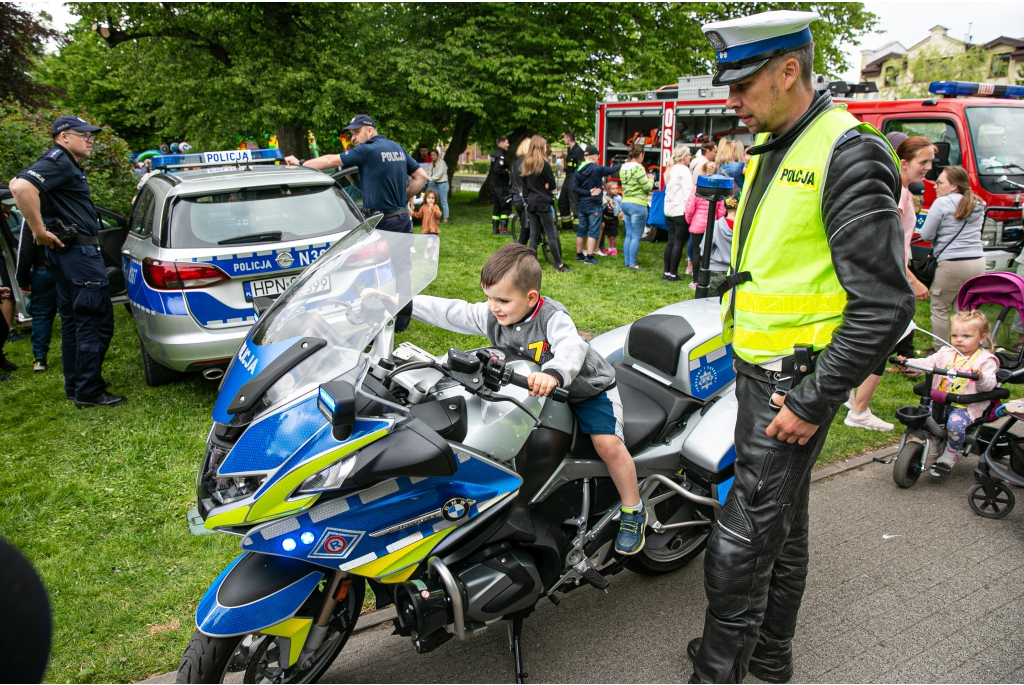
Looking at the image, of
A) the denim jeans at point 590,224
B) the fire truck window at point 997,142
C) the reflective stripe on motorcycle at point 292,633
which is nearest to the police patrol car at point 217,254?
the reflective stripe on motorcycle at point 292,633

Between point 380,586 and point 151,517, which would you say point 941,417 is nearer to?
point 380,586

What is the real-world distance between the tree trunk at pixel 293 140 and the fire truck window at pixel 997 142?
13.8 m

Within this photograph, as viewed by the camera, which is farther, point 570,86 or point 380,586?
point 570,86

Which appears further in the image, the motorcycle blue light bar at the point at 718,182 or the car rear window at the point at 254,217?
the car rear window at the point at 254,217

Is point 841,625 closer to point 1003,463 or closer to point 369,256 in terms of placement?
point 1003,463

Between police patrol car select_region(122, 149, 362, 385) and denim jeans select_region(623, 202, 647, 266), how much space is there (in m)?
5.85

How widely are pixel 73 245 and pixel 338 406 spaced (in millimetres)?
4335

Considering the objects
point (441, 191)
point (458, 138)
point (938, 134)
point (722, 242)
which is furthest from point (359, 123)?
point (458, 138)

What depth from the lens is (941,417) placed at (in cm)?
411

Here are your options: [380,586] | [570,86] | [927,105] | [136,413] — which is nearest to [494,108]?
[570,86]

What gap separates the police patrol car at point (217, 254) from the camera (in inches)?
187

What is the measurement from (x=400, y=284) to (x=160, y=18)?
56.1 ft

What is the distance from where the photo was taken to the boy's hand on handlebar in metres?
2.12

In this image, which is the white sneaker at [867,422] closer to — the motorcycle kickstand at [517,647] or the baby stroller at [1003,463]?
the baby stroller at [1003,463]
